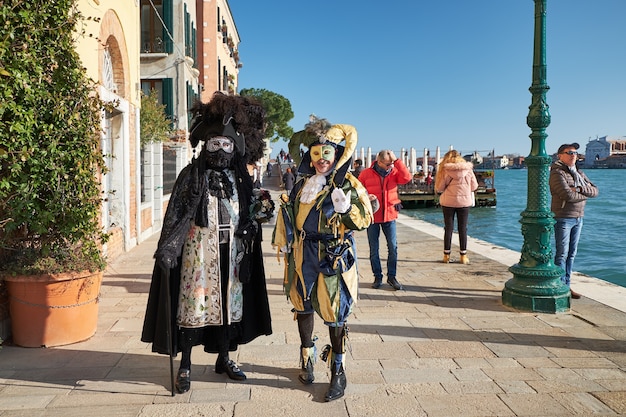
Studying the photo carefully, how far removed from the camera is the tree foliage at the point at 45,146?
412 cm

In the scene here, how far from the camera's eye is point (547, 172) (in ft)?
18.9

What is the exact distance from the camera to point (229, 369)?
3.84 metres

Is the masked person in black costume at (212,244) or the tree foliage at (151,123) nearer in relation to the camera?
the masked person in black costume at (212,244)

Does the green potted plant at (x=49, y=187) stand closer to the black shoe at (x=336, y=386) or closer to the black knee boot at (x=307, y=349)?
the black knee boot at (x=307, y=349)

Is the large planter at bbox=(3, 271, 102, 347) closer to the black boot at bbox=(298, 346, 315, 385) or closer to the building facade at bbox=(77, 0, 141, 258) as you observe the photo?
the black boot at bbox=(298, 346, 315, 385)

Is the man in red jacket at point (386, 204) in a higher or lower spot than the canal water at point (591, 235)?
higher

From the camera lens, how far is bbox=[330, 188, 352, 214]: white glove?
3.48 meters

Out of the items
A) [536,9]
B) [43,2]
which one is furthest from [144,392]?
[536,9]

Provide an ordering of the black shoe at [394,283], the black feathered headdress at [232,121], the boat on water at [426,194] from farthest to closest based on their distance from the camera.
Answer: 1. the boat on water at [426,194]
2. the black shoe at [394,283]
3. the black feathered headdress at [232,121]

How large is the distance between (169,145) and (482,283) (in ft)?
39.2

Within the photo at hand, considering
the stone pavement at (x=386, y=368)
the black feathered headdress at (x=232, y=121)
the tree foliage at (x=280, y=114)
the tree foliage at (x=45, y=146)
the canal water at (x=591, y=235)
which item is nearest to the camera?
the stone pavement at (x=386, y=368)

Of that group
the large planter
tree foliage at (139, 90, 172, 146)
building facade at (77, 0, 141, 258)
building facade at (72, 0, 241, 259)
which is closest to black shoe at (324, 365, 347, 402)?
building facade at (72, 0, 241, 259)

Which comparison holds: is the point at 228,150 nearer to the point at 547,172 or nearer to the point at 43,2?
the point at 43,2

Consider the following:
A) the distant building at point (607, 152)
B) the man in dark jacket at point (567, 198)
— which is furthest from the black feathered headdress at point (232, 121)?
the distant building at point (607, 152)
